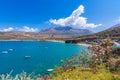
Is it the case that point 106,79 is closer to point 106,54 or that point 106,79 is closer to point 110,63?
point 110,63

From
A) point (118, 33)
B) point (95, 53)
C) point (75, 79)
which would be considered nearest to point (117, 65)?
point (95, 53)

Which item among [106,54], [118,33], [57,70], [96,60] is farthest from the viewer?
[118,33]

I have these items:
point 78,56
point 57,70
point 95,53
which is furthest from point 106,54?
point 57,70

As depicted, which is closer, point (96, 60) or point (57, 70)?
point (57, 70)

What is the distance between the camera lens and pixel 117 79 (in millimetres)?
11719

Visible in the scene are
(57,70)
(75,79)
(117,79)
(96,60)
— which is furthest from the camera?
(96,60)

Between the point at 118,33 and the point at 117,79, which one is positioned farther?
the point at 118,33

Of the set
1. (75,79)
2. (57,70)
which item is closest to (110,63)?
(57,70)

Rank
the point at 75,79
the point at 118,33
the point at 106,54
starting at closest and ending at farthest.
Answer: the point at 75,79
the point at 106,54
the point at 118,33

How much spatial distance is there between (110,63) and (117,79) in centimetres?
760

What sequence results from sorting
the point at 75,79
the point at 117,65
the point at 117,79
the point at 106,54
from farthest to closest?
the point at 106,54 < the point at 117,65 < the point at 117,79 < the point at 75,79

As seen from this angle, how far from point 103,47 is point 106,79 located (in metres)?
11.8

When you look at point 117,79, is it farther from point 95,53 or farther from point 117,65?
point 95,53

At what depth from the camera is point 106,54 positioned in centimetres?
2247
